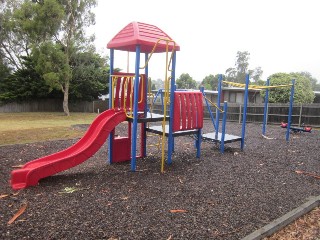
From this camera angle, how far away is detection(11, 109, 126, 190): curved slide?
15.3 ft

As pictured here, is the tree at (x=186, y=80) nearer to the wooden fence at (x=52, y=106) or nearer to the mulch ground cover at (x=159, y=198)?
the wooden fence at (x=52, y=106)

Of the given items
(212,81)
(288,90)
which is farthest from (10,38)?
(212,81)

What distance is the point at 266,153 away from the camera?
7.69m

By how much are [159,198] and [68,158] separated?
197cm

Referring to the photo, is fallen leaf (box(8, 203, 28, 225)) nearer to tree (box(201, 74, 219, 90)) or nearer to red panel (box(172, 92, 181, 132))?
red panel (box(172, 92, 181, 132))

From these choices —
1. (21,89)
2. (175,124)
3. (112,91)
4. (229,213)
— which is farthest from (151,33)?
(21,89)

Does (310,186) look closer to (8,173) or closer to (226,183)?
(226,183)

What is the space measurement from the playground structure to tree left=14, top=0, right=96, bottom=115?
1559 centimetres

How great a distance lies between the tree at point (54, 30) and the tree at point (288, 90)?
15.0m

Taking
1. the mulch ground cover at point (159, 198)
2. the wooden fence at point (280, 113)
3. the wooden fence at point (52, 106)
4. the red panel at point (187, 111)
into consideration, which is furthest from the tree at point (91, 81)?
the mulch ground cover at point (159, 198)

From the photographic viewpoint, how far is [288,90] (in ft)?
54.6

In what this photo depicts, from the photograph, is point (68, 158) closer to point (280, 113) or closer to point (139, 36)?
point (139, 36)

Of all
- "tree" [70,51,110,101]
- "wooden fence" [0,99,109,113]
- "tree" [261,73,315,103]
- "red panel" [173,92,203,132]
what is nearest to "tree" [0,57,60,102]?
"wooden fence" [0,99,109,113]

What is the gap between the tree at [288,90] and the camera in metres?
16.4
